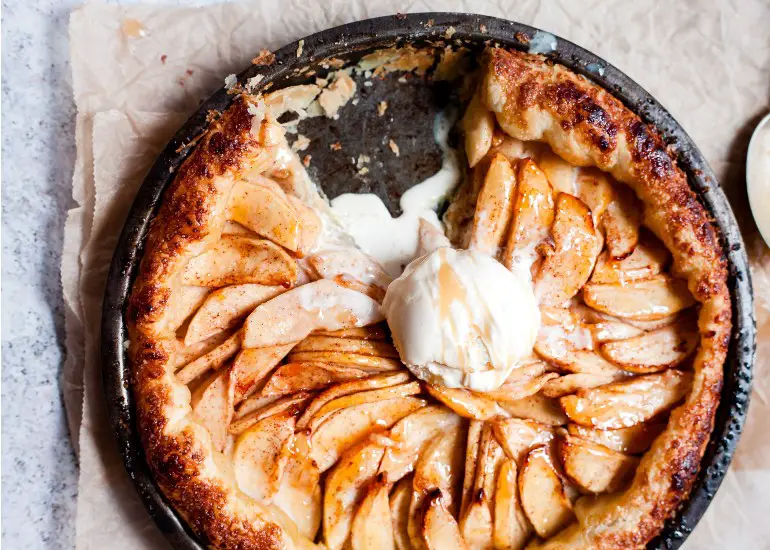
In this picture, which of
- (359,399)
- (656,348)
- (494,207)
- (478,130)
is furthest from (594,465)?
(478,130)

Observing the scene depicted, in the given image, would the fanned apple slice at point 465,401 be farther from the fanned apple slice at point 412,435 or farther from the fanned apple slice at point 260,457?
the fanned apple slice at point 260,457

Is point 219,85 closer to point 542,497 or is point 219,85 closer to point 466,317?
point 466,317

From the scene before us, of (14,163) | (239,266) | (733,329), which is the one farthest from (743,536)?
(14,163)

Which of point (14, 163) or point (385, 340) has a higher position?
point (14, 163)

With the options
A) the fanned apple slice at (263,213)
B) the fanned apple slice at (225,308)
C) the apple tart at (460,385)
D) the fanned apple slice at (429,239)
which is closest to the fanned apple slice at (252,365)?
the apple tart at (460,385)

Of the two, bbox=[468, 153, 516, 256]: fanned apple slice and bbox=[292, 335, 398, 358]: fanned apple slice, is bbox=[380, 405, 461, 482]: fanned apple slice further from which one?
bbox=[468, 153, 516, 256]: fanned apple slice

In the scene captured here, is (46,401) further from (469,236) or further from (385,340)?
(469,236)
